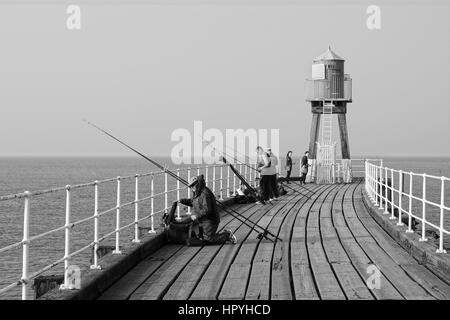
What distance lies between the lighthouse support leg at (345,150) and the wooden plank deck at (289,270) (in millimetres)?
23183

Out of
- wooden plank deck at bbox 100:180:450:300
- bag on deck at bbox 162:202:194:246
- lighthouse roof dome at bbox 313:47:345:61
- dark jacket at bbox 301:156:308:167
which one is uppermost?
lighthouse roof dome at bbox 313:47:345:61

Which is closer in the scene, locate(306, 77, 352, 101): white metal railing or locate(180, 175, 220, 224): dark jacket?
locate(180, 175, 220, 224): dark jacket

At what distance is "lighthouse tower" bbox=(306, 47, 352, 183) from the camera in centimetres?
3794

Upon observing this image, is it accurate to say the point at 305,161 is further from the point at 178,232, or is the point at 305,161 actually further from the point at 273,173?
the point at 178,232

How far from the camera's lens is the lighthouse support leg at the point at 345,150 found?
3850cm

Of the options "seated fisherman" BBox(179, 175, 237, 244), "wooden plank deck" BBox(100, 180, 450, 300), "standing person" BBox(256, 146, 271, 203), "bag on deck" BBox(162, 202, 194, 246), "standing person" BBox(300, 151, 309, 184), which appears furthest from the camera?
"standing person" BBox(300, 151, 309, 184)

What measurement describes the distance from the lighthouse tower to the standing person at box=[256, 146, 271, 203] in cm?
1421

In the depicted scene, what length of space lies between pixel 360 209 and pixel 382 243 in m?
7.80

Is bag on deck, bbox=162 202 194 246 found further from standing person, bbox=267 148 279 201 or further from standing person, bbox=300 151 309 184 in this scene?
standing person, bbox=300 151 309 184

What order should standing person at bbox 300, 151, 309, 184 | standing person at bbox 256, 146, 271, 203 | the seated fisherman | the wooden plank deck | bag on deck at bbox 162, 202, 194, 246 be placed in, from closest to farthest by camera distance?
the wooden plank deck < the seated fisherman < bag on deck at bbox 162, 202, 194, 246 < standing person at bbox 256, 146, 271, 203 < standing person at bbox 300, 151, 309, 184

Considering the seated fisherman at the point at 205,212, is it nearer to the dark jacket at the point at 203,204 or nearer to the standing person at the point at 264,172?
the dark jacket at the point at 203,204

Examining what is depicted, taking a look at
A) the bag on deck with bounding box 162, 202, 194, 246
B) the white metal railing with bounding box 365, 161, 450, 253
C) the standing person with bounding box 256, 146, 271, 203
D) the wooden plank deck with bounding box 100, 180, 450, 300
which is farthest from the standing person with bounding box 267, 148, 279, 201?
the bag on deck with bounding box 162, 202, 194, 246
